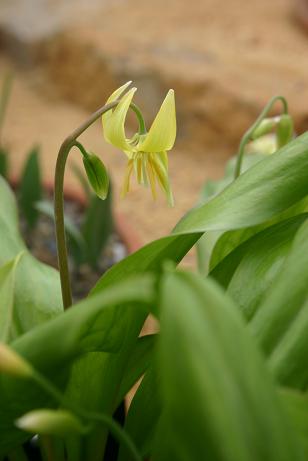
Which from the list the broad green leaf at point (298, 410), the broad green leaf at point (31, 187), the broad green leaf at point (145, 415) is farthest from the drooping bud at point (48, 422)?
the broad green leaf at point (31, 187)

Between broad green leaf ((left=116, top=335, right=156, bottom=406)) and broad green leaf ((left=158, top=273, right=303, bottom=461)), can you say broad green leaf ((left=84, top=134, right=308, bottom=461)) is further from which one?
broad green leaf ((left=158, top=273, right=303, bottom=461))

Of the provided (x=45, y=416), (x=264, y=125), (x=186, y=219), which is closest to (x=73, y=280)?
(x=264, y=125)

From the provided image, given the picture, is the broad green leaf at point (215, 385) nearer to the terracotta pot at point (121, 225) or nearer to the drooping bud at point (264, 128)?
the drooping bud at point (264, 128)

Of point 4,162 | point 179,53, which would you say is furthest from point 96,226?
point 179,53

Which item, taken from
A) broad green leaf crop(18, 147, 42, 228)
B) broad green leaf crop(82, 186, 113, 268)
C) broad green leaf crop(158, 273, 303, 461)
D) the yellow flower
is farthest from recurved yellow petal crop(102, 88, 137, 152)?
broad green leaf crop(18, 147, 42, 228)

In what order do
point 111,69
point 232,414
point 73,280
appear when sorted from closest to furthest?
1. point 232,414
2. point 73,280
3. point 111,69

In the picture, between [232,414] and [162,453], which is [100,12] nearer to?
[162,453]

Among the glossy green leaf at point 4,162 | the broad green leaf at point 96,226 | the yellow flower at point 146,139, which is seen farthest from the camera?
the glossy green leaf at point 4,162
